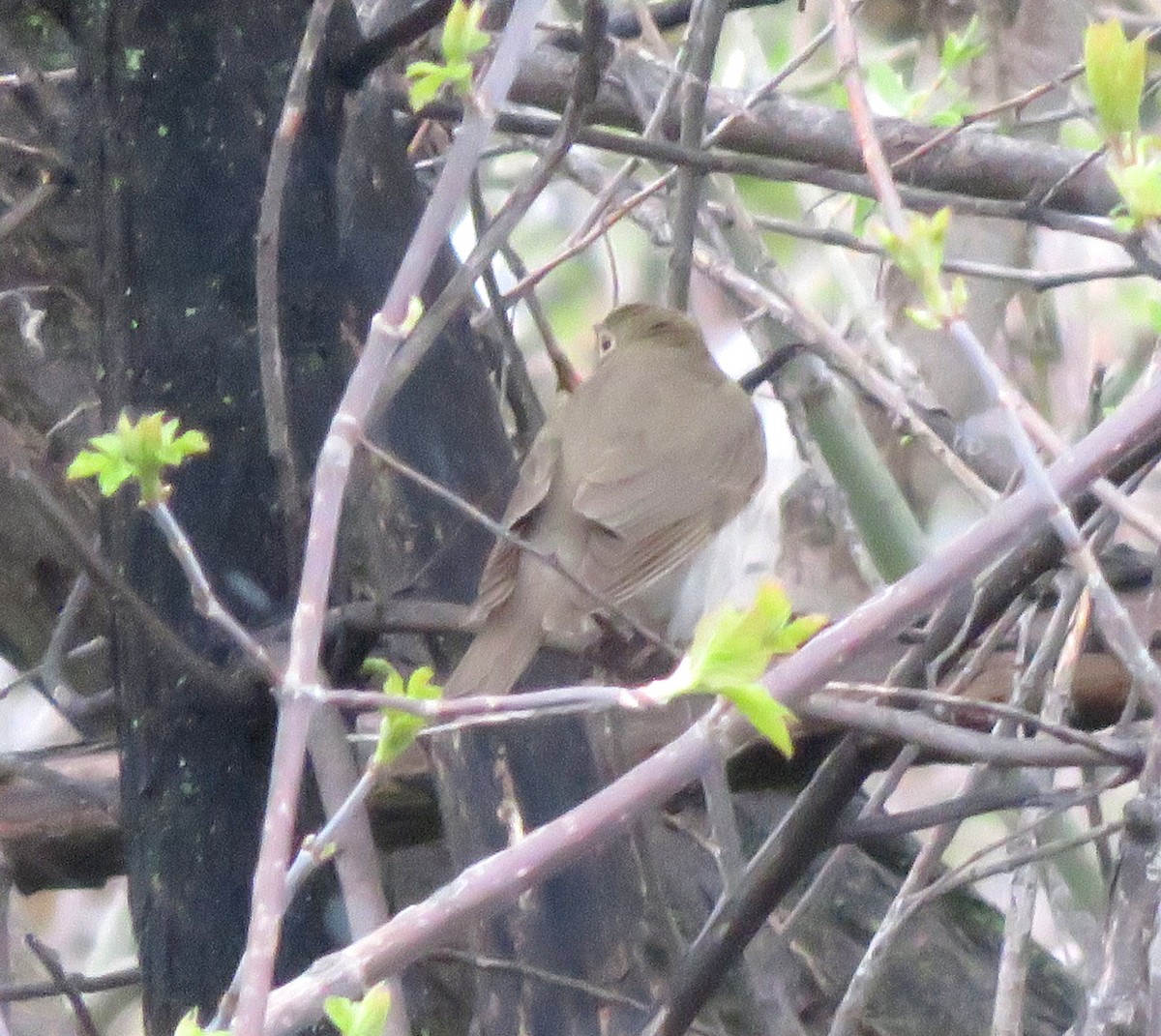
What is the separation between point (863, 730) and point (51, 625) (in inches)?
94.6

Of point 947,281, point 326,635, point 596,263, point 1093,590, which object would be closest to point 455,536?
point 326,635

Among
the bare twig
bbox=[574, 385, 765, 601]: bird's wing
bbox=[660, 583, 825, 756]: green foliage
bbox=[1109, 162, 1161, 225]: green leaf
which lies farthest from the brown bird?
bbox=[660, 583, 825, 756]: green foliage

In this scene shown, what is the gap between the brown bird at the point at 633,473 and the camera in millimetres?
3691

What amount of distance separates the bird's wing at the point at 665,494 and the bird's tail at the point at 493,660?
0.75 m

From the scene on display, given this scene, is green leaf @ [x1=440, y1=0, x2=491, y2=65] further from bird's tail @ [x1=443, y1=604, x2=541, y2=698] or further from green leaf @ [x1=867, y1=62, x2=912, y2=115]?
green leaf @ [x1=867, y1=62, x2=912, y2=115]

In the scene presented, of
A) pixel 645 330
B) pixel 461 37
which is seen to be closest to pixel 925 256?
pixel 461 37

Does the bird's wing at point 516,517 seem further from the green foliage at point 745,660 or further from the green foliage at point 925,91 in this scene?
the green foliage at point 745,660

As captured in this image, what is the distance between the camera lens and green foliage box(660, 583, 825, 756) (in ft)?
4.60

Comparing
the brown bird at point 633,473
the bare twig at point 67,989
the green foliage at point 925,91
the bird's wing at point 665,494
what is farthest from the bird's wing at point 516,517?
the green foliage at point 925,91

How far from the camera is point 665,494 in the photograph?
→ 4.14 m

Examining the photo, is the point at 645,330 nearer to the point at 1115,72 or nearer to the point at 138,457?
the point at 138,457

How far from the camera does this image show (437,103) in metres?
3.09

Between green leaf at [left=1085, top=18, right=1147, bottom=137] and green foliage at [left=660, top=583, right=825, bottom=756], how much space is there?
579 millimetres

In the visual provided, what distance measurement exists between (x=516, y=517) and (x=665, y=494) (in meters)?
0.68
